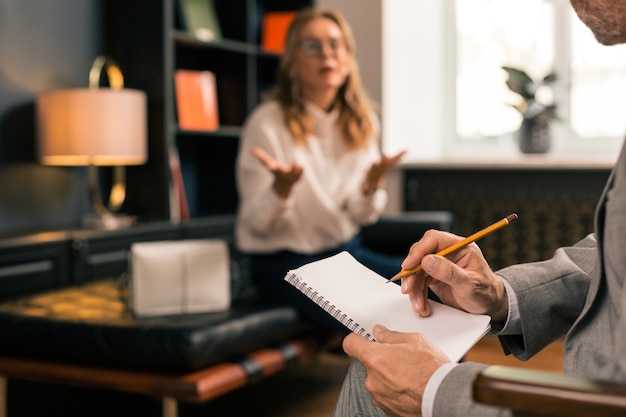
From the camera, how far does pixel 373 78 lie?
173 inches

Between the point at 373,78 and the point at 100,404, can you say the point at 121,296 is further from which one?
the point at 373,78

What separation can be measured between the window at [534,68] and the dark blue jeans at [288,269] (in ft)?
5.80

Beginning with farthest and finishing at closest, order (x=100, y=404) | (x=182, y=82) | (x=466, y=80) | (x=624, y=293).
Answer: (x=466, y=80)
(x=182, y=82)
(x=100, y=404)
(x=624, y=293)

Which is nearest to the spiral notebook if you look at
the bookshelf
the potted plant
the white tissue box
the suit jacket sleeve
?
the suit jacket sleeve

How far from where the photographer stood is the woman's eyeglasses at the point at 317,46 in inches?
118

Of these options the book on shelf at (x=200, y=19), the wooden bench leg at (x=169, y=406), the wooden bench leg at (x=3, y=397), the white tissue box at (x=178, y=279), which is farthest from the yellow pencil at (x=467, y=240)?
the book on shelf at (x=200, y=19)

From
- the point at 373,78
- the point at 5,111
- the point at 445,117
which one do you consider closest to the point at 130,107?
the point at 5,111

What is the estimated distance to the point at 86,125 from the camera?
311 cm

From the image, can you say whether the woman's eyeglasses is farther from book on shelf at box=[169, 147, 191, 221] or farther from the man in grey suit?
the man in grey suit

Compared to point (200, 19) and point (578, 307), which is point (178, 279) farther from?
point (200, 19)

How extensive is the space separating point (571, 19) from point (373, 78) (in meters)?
1.12

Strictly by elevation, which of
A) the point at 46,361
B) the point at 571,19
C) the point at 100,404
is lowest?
the point at 100,404

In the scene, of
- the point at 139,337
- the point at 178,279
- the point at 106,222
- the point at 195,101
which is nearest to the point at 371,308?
the point at 139,337

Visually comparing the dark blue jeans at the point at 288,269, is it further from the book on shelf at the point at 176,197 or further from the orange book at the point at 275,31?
the orange book at the point at 275,31
